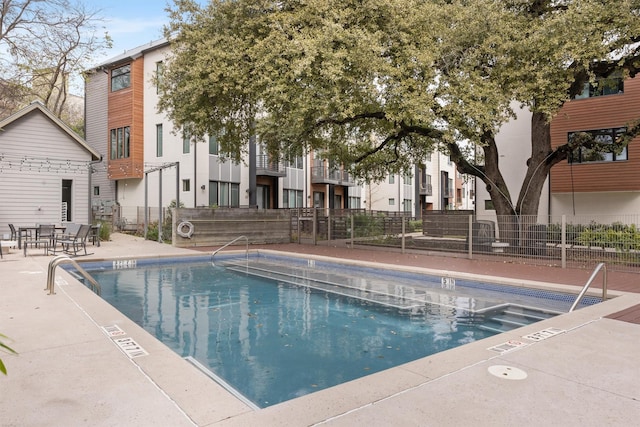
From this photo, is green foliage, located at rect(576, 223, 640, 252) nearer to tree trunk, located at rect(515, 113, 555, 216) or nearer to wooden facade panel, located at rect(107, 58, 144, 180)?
tree trunk, located at rect(515, 113, 555, 216)

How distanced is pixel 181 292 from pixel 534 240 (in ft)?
31.1

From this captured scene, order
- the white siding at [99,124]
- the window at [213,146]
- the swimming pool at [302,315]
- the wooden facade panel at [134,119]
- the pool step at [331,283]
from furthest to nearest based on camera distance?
the white siding at [99,124]
the wooden facade panel at [134,119]
the window at [213,146]
the pool step at [331,283]
the swimming pool at [302,315]

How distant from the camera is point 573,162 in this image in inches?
742

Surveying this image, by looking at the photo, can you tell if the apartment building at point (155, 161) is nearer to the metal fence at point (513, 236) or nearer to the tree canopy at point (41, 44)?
the tree canopy at point (41, 44)

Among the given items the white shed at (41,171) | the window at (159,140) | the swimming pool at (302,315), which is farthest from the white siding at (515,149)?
the white shed at (41,171)

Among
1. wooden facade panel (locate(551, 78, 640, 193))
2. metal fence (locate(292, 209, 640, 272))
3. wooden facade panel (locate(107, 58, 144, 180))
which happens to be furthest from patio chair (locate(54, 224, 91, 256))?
wooden facade panel (locate(551, 78, 640, 193))

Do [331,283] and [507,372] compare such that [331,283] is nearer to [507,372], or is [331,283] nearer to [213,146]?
[507,372]

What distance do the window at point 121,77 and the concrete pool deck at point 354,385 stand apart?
21759 mm

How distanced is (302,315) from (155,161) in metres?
18.8

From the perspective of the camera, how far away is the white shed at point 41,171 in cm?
1546

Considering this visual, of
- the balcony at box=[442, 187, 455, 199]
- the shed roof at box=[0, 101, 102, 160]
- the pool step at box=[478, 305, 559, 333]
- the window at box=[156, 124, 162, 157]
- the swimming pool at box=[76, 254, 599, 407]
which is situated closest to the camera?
the swimming pool at box=[76, 254, 599, 407]

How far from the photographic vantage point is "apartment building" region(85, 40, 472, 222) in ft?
71.1

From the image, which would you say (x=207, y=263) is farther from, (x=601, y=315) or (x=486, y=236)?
(x=601, y=315)

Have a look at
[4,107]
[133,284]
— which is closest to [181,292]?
[133,284]
